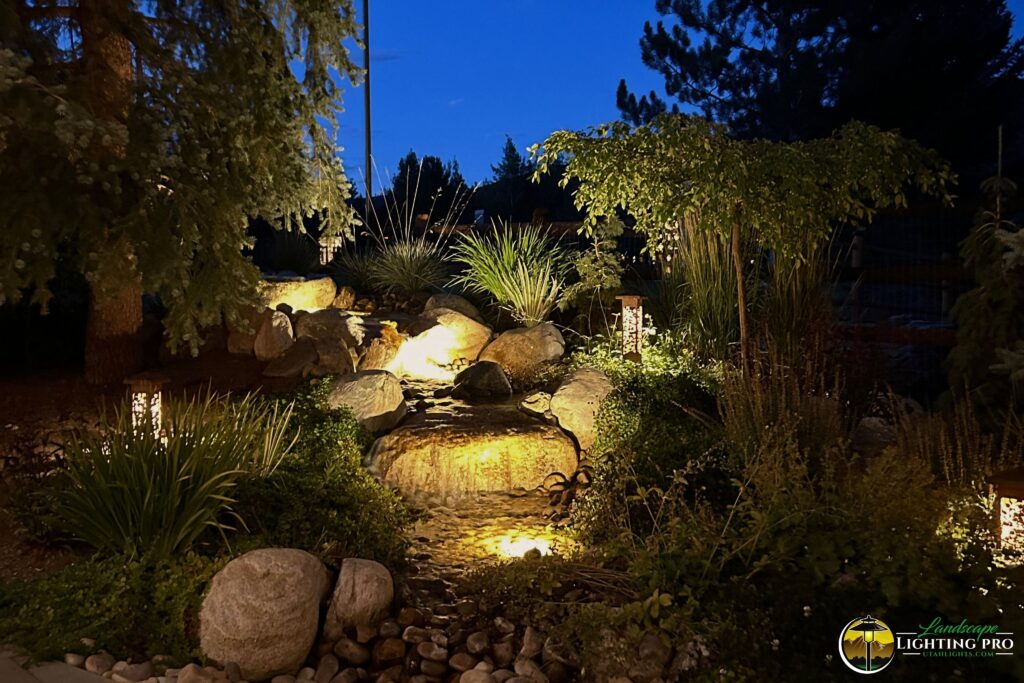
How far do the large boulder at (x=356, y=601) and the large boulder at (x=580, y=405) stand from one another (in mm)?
2532

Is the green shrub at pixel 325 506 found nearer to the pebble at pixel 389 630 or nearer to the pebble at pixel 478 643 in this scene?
the pebble at pixel 389 630

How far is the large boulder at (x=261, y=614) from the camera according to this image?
10.9 ft

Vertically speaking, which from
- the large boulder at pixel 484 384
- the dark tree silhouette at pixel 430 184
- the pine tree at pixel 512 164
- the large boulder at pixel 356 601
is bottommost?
the large boulder at pixel 356 601

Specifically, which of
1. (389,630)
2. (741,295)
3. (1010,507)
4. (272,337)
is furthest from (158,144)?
(1010,507)

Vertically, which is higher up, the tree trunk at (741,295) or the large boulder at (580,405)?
the tree trunk at (741,295)

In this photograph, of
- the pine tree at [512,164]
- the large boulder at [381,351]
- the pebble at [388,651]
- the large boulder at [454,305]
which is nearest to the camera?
the pebble at [388,651]

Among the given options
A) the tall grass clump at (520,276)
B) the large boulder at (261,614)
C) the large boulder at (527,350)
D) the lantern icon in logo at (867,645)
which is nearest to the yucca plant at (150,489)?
the large boulder at (261,614)

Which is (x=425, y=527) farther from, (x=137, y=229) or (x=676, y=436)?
(x=137, y=229)

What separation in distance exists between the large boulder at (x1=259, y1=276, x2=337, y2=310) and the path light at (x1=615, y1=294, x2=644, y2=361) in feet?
12.8

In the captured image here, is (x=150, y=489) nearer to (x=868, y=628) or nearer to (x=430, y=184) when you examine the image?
(x=868, y=628)

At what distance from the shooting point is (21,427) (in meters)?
5.43

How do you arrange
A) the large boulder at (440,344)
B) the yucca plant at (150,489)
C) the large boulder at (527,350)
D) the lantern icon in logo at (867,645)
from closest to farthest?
the lantern icon in logo at (867,645) → the yucca plant at (150,489) → the large boulder at (527,350) → the large boulder at (440,344)

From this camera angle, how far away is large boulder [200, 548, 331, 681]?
10.9 ft

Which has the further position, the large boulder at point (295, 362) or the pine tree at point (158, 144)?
the large boulder at point (295, 362)
